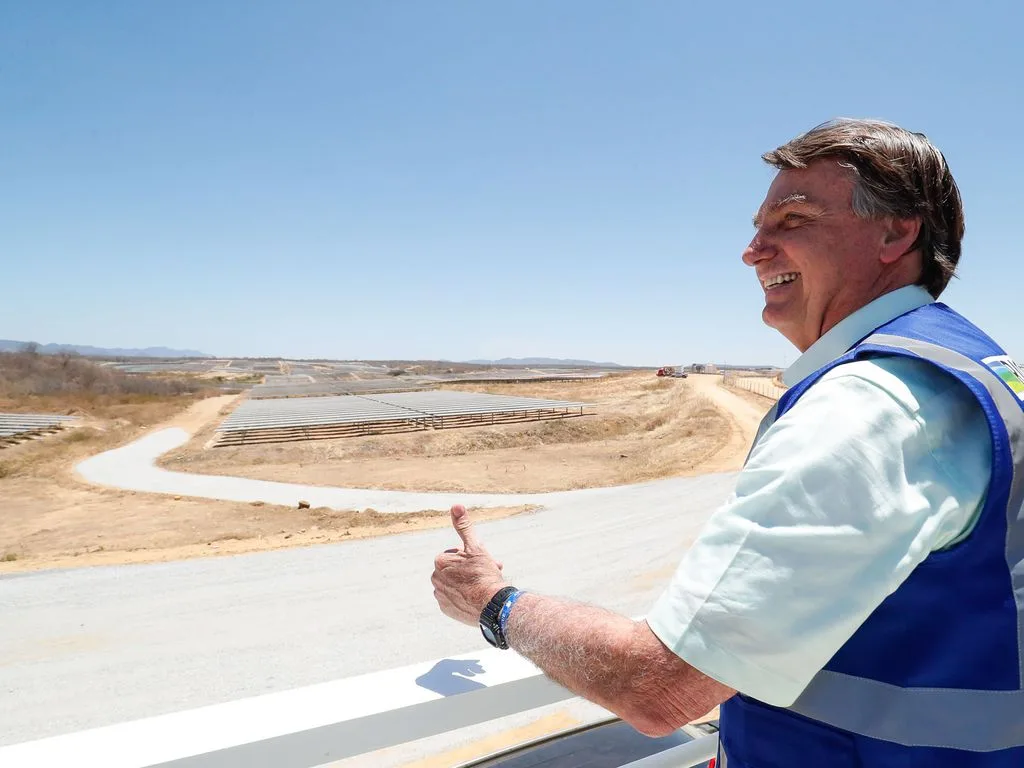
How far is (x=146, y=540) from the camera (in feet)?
39.5

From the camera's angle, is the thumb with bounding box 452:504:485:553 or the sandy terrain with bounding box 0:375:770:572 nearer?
the thumb with bounding box 452:504:485:553

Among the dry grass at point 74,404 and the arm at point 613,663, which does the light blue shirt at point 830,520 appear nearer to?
the arm at point 613,663

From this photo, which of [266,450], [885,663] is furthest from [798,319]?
[266,450]

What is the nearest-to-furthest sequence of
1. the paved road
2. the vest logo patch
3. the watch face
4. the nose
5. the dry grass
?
the vest logo patch < the watch face < the nose < the paved road < the dry grass

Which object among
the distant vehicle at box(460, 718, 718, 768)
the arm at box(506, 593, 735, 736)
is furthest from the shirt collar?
the distant vehicle at box(460, 718, 718, 768)

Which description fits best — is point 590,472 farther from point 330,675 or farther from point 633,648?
point 633,648

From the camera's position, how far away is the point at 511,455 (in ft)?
75.6

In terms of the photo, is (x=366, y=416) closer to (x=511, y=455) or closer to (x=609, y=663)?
(x=511, y=455)

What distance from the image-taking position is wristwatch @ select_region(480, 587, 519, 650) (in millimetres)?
1402

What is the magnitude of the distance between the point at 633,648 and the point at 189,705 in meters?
3.85

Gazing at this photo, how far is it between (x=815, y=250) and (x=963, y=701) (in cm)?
91

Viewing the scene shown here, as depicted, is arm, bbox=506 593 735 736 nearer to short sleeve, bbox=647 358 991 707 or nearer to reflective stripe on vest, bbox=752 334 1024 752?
short sleeve, bbox=647 358 991 707

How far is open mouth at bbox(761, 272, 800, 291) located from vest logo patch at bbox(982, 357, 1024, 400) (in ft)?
1.74

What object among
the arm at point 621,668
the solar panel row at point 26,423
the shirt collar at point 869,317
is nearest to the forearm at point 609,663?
the arm at point 621,668
